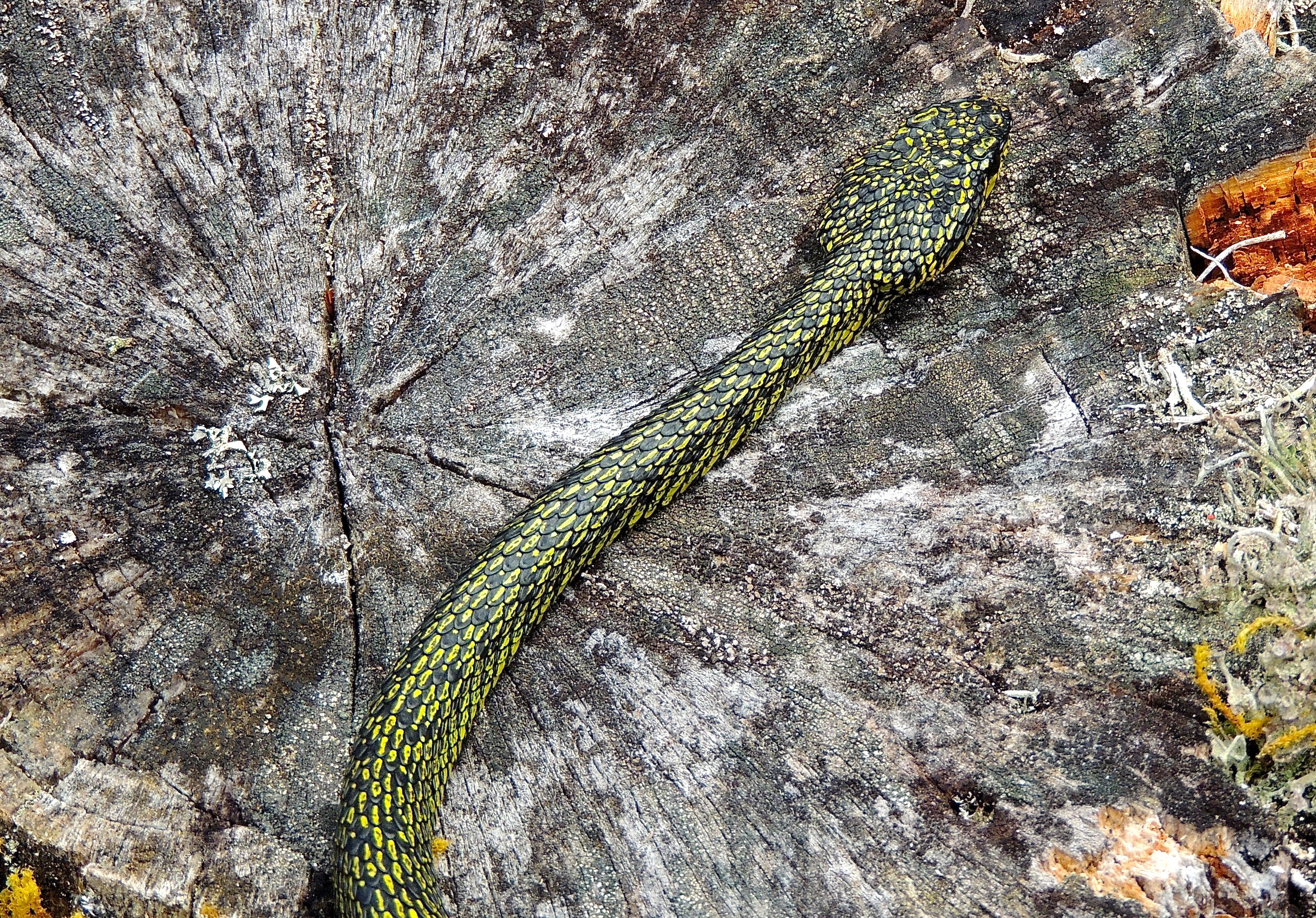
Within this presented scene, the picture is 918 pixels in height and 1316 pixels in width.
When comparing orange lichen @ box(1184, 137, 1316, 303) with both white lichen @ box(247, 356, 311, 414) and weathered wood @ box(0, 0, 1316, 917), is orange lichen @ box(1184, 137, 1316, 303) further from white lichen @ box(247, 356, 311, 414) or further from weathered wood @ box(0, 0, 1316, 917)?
white lichen @ box(247, 356, 311, 414)

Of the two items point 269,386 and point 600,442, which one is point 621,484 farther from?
point 269,386

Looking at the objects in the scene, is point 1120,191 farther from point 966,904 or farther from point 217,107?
point 217,107

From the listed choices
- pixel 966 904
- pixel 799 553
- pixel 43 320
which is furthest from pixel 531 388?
pixel 966 904

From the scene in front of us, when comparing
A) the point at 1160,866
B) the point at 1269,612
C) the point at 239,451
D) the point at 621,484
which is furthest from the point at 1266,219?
the point at 239,451

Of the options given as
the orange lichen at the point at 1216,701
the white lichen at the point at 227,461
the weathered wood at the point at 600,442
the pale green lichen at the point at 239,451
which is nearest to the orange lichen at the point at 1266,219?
the weathered wood at the point at 600,442

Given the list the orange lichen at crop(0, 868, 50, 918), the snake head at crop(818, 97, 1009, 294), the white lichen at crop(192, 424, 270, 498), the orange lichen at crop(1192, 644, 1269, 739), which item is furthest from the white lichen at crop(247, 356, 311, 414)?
the orange lichen at crop(1192, 644, 1269, 739)

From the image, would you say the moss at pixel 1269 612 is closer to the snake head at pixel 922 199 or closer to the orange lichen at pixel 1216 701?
the orange lichen at pixel 1216 701

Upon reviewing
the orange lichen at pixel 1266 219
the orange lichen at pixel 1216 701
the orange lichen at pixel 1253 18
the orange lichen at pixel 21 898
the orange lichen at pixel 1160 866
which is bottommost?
the orange lichen at pixel 1160 866
